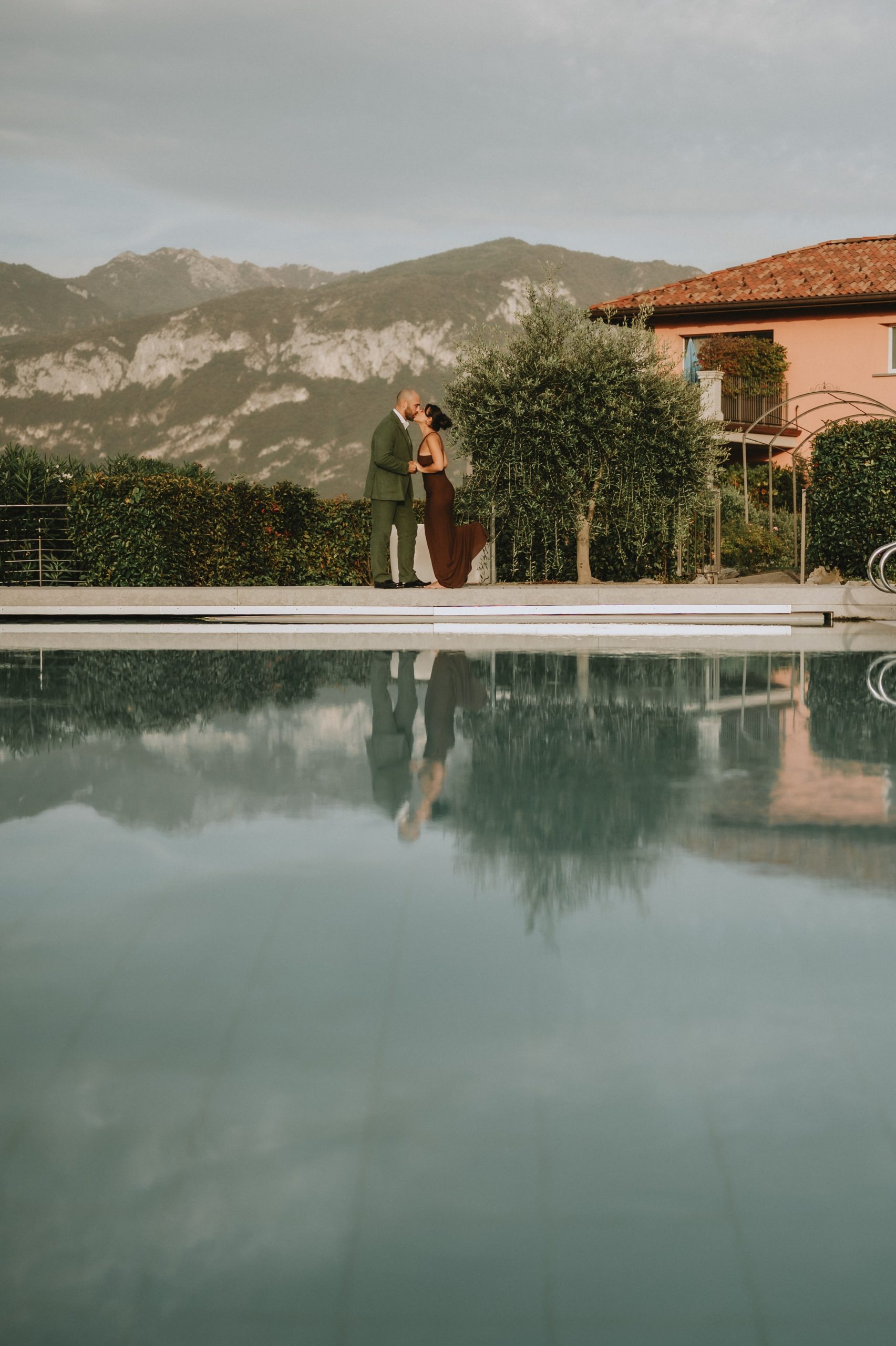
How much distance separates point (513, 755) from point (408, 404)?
9324 millimetres

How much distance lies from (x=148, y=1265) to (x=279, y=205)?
284 feet

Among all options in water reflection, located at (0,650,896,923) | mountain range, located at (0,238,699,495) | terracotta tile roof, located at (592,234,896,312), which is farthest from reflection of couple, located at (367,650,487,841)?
mountain range, located at (0,238,699,495)

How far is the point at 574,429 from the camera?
56.5 feet

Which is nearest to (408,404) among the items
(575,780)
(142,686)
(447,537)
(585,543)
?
(447,537)

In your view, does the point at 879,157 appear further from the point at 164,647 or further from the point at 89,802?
the point at 89,802

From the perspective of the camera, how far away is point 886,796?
5.32 m

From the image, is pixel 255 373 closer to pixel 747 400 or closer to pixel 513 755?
pixel 747 400

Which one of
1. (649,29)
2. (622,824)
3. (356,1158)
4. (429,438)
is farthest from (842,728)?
(649,29)

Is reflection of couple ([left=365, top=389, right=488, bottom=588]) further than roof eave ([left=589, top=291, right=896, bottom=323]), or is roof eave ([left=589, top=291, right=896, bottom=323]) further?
roof eave ([left=589, top=291, right=896, bottom=323])

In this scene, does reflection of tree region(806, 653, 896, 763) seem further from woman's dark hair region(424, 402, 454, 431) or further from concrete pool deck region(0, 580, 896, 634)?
woman's dark hair region(424, 402, 454, 431)

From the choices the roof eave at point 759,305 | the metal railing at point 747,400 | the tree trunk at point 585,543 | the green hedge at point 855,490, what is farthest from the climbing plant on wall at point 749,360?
the green hedge at point 855,490

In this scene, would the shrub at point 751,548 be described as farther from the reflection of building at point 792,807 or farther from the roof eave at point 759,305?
the reflection of building at point 792,807

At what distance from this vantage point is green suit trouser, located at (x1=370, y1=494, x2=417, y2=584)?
52.2 feet

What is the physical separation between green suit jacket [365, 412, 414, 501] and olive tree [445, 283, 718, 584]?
88.7 inches
